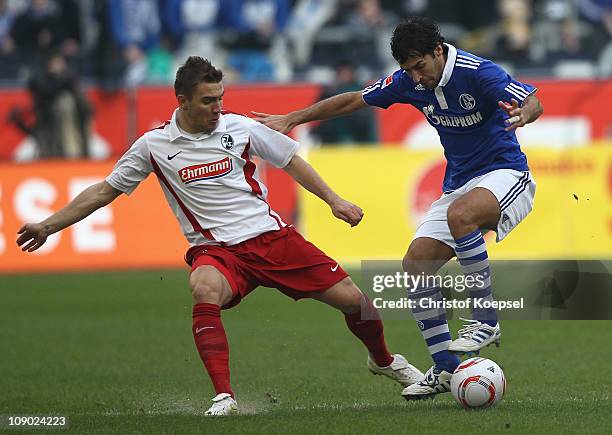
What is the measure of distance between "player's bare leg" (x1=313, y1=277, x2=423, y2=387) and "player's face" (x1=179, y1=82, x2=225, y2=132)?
1243 millimetres

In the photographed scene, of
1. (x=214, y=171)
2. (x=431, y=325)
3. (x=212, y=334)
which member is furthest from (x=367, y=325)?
(x=214, y=171)

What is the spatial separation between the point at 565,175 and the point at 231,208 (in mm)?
8712

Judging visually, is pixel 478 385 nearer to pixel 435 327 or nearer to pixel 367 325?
pixel 435 327

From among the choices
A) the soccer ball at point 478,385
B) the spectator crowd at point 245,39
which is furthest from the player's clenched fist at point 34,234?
the spectator crowd at point 245,39

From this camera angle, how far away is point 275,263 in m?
7.41

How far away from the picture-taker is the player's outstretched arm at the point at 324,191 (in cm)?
720

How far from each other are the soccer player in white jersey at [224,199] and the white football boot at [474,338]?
0.65 metres

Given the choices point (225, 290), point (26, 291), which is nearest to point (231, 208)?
point (225, 290)

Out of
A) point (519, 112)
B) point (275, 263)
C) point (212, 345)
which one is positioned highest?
point (519, 112)

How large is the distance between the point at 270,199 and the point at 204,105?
9833 millimetres

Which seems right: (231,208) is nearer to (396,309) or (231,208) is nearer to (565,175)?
(396,309)

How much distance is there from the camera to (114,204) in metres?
15.7

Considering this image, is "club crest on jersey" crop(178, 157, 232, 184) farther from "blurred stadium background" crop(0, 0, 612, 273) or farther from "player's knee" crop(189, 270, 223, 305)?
"blurred stadium background" crop(0, 0, 612, 273)

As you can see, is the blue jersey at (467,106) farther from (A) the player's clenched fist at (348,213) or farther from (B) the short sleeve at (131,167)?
(B) the short sleeve at (131,167)
